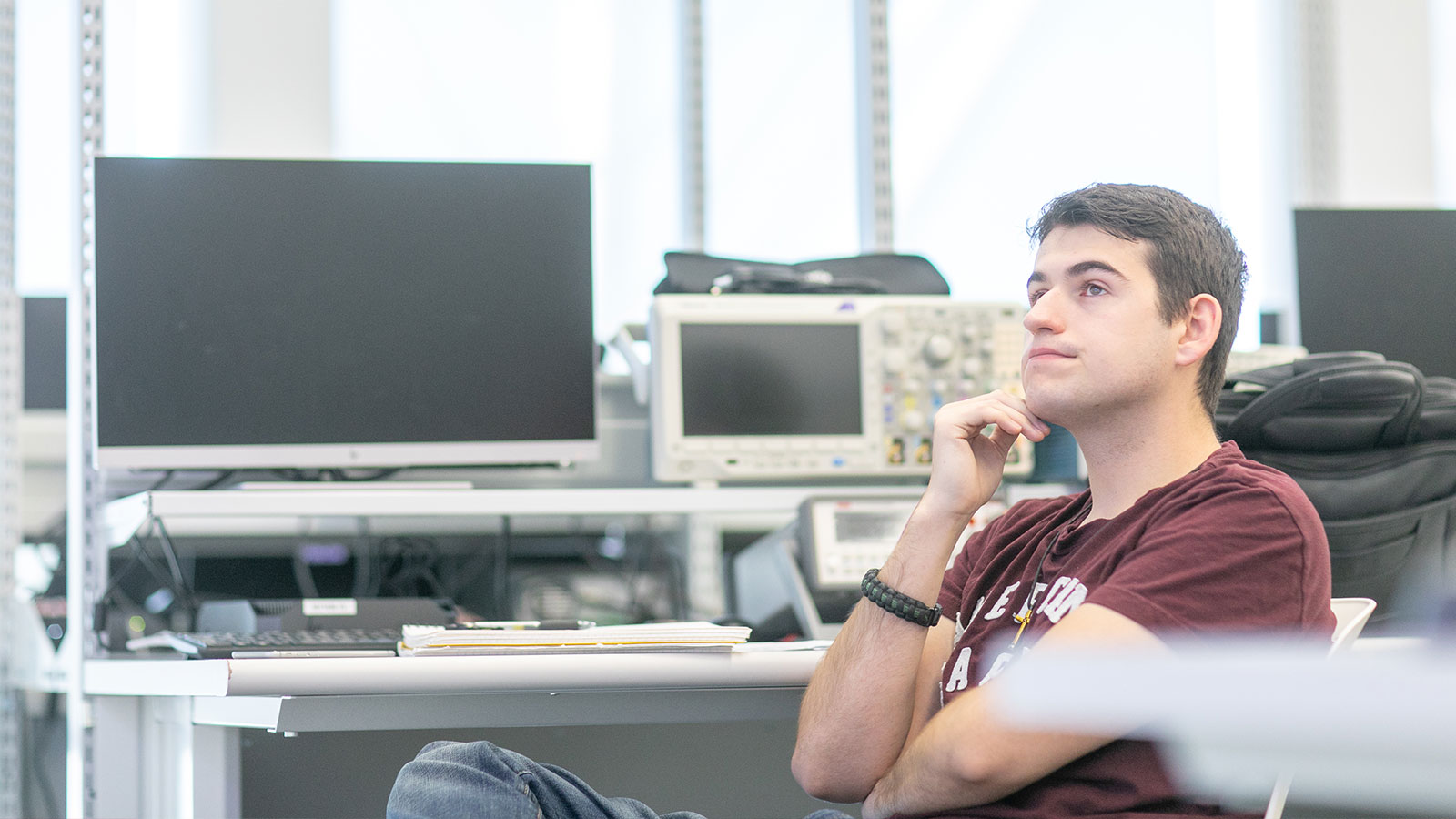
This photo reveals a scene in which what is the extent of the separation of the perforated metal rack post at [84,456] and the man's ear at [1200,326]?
142 centimetres

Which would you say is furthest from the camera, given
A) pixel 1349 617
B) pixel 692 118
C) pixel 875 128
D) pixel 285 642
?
pixel 692 118

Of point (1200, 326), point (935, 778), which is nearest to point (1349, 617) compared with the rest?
point (1200, 326)

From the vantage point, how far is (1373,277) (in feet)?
7.49

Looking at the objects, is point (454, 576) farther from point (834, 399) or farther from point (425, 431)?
point (834, 399)

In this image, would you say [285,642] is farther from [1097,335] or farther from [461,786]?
[1097,335]

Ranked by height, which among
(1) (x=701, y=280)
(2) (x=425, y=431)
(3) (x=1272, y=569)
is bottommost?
(3) (x=1272, y=569)

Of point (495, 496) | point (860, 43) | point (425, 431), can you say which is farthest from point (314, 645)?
point (860, 43)

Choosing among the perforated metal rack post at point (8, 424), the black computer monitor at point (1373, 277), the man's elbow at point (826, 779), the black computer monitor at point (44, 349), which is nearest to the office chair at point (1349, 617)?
the man's elbow at point (826, 779)

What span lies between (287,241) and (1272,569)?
4.61 feet

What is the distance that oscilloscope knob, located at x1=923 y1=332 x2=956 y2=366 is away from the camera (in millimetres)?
1969

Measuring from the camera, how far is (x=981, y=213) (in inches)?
132

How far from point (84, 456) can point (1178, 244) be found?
1.44 m

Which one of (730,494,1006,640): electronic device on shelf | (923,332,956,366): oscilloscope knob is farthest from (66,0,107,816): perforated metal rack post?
(923,332,956,366): oscilloscope knob

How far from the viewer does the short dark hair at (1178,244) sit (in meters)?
1.22
